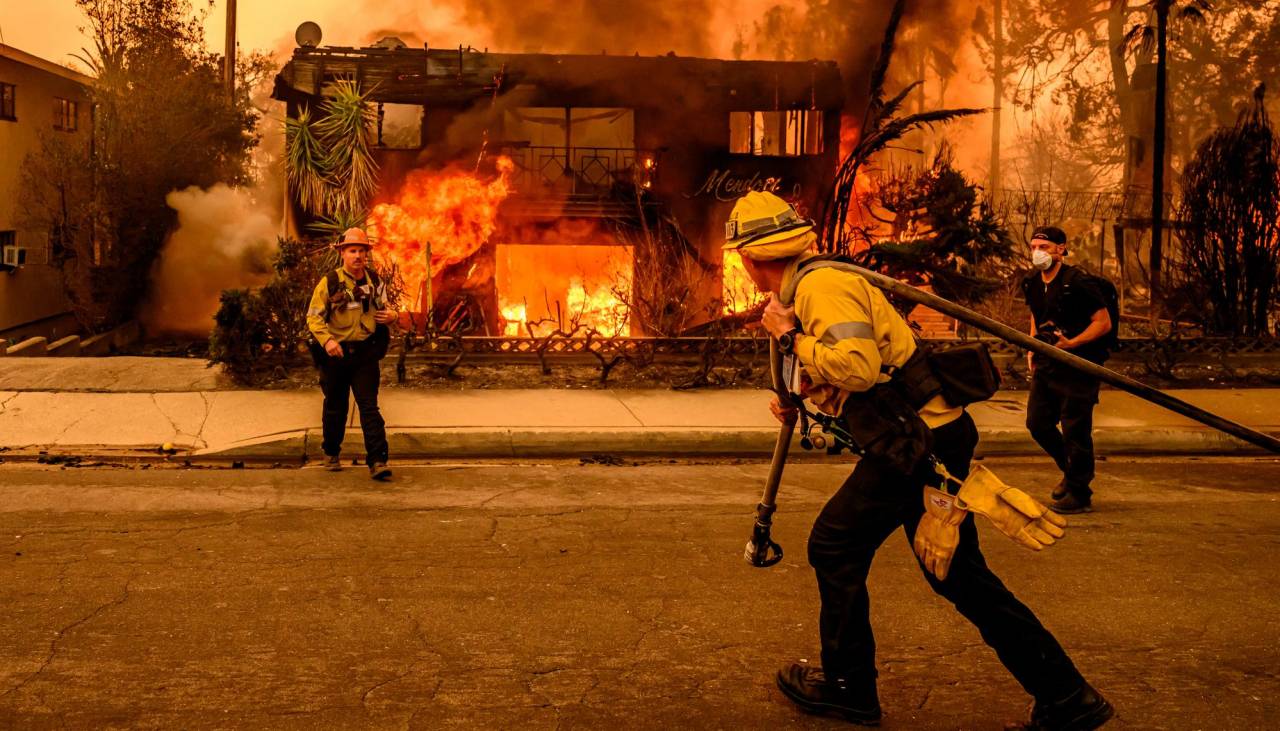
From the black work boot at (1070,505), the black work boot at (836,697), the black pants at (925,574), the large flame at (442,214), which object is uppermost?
the large flame at (442,214)

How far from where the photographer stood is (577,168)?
18.8 metres

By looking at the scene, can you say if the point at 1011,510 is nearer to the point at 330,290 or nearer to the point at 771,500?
the point at 771,500

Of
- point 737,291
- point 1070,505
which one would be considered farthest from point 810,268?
point 737,291

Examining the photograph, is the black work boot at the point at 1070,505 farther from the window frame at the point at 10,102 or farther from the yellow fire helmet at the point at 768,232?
the window frame at the point at 10,102

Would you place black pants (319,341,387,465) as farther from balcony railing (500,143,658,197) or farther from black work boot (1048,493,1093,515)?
balcony railing (500,143,658,197)

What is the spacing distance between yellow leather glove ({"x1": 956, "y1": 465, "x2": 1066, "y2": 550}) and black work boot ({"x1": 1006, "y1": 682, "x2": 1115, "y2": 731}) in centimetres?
50

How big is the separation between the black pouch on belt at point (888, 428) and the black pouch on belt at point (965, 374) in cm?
13

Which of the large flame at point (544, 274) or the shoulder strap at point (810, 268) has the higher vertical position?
the large flame at point (544, 274)

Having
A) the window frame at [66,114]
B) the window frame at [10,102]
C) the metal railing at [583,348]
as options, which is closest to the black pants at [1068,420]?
the metal railing at [583,348]

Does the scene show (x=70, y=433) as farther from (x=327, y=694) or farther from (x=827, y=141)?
(x=827, y=141)

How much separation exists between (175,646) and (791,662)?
226 cm

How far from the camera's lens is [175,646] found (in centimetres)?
477

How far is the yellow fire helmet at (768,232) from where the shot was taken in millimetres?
4074

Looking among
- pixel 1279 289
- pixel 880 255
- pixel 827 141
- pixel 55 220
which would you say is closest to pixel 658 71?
pixel 827 141
